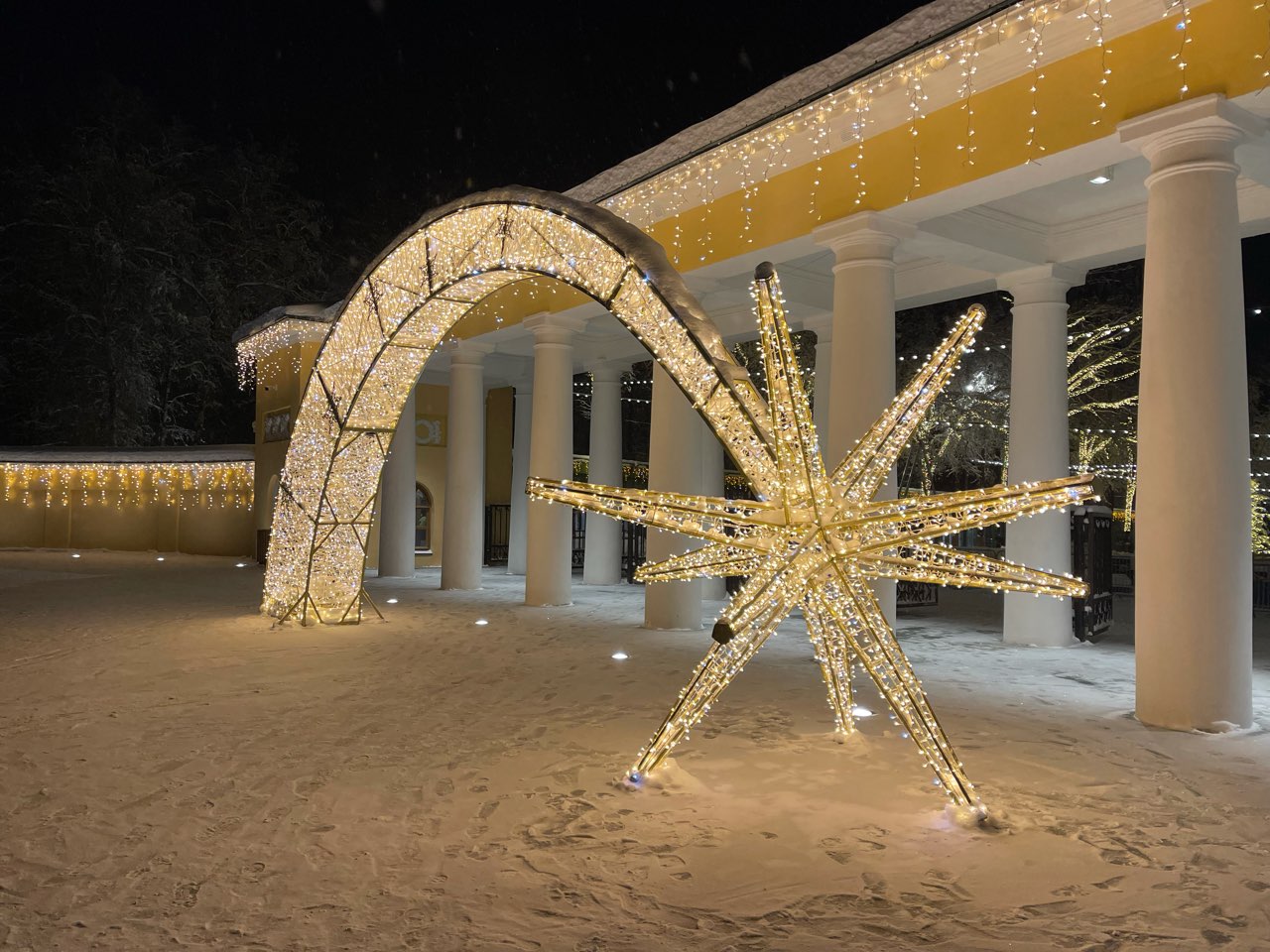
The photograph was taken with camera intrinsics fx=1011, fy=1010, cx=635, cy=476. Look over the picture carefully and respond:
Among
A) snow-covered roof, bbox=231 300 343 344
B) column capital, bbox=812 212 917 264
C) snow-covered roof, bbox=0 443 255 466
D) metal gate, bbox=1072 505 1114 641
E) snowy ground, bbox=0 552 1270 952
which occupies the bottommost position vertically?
snowy ground, bbox=0 552 1270 952

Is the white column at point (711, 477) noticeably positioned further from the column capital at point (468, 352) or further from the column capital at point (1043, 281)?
the column capital at point (1043, 281)

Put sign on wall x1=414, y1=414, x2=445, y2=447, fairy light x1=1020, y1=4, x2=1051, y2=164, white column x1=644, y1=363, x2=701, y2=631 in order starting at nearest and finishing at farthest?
fairy light x1=1020, y1=4, x2=1051, y2=164, white column x1=644, y1=363, x2=701, y2=631, sign on wall x1=414, y1=414, x2=445, y2=447

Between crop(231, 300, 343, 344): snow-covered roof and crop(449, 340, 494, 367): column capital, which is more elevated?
crop(231, 300, 343, 344): snow-covered roof

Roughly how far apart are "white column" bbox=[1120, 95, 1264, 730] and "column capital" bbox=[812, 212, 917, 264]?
2.49 meters

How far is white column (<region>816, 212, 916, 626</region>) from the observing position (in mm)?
9734

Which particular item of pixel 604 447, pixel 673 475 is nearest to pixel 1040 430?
pixel 673 475

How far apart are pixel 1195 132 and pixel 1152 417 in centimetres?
202

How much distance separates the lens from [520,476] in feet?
74.2

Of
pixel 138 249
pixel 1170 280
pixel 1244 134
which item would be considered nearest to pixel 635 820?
pixel 1170 280

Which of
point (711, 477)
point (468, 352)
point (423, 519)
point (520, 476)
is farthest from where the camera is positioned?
point (423, 519)

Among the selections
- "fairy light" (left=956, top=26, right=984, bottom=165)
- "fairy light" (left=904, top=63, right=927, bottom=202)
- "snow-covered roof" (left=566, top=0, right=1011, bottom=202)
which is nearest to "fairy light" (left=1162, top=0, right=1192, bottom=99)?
"snow-covered roof" (left=566, top=0, right=1011, bottom=202)

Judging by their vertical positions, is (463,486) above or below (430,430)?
Result: below

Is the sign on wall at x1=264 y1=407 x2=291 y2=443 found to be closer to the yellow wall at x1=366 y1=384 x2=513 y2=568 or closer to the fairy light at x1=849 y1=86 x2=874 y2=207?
the yellow wall at x1=366 y1=384 x2=513 y2=568

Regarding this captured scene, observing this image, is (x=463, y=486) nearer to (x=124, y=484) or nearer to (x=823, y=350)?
(x=823, y=350)
